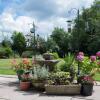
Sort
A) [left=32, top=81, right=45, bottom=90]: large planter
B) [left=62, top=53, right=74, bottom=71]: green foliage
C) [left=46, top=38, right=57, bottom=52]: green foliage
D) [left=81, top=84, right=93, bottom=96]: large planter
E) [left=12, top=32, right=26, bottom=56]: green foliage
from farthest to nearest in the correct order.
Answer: [left=12, top=32, right=26, bottom=56]: green foliage → [left=46, top=38, right=57, bottom=52]: green foliage → [left=62, top=53, right=74, bottom=71]: green foliage → [left=32, top=81, right=45, bottom=90]: large planter → [left=81, top=84, right=93, bottom=96]: large planter

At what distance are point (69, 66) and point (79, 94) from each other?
2.78 metres

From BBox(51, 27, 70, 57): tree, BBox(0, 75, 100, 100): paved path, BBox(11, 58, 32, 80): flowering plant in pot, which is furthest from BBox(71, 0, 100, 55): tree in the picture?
BBox(0, 75, 100, 100): paved path

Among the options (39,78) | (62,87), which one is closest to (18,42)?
(39,78)

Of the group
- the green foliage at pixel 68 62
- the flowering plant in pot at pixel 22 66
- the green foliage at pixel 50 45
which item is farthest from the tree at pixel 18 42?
the flowering plant in pot at pixel 22 66

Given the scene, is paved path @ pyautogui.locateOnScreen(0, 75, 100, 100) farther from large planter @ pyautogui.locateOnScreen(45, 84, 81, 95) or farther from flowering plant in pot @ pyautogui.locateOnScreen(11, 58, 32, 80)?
flowering plant in pot @ pyautogui.locateOnScreen(11, 58, 32, 80)

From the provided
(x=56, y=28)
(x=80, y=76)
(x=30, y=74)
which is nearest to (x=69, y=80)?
(x=80, y=76)

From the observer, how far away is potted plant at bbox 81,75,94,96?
431 inches

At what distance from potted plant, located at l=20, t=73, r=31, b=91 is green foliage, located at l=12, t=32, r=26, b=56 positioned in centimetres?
6069

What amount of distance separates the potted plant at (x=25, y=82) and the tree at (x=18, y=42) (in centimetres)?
6069

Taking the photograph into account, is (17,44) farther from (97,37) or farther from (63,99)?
(63,99)

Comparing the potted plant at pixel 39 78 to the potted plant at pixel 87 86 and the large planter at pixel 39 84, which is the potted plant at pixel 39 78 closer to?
the large planter at pixel 39 84

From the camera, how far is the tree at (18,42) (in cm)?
7528

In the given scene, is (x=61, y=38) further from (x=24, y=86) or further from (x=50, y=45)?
(x=24, y=86)

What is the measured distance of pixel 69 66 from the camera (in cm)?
1374
